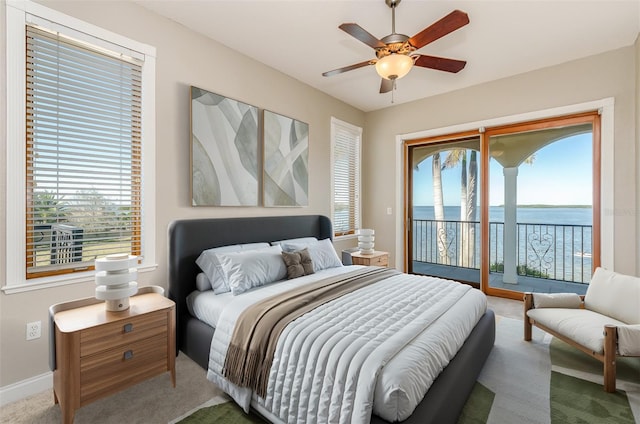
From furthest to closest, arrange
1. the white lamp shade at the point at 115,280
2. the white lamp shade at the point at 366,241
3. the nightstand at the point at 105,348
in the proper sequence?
the white lamp shade at the point at 366,241
the white lamp shade at the point at 115,280
the nightstand at the point at 105,348

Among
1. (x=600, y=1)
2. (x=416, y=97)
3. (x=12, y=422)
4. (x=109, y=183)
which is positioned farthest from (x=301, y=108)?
(x=12, y=422)

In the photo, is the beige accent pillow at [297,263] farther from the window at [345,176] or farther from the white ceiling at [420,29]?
the white ceiling at [420,29]

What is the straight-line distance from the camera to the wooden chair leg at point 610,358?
1.94 meters

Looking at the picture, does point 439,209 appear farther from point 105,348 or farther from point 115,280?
point 105,348

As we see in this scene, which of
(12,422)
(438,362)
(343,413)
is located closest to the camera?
(343,413)

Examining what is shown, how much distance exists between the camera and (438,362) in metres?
1.53

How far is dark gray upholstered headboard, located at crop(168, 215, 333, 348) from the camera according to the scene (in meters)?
2.51

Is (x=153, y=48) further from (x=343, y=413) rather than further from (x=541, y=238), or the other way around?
(x=541, y=238)

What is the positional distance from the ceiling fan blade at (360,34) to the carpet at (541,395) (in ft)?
8.40

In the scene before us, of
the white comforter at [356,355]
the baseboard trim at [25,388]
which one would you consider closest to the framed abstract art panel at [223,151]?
the white comforter at [356,355]

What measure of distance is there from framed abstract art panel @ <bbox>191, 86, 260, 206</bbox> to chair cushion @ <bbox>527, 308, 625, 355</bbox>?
2.95 metres

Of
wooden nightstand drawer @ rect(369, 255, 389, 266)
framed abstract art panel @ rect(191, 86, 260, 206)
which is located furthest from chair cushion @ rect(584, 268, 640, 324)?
framed abstract art panel @ rect(191, 86, 260, 206)

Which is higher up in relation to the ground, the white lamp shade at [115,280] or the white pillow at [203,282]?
the white lamp shade at [115,280]

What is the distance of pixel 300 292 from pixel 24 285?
1.83 metres
